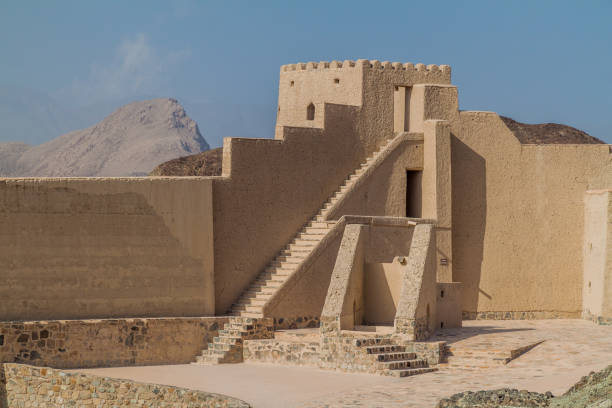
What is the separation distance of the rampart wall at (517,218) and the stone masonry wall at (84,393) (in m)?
9.83

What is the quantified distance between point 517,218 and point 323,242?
5.73 meters

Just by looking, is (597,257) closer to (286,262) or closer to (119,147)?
(286,262)

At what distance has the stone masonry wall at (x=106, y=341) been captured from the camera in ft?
62.8

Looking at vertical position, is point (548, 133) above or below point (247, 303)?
above

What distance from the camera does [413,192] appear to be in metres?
24.5

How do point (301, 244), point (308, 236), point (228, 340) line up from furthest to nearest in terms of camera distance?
point (308, 236)
point (301, 244)
point (228, 340)

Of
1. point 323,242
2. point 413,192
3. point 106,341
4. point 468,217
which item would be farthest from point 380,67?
point 106,341

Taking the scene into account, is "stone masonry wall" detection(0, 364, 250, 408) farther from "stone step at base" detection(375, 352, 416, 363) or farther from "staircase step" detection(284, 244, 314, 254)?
"staircase step" detection(284, 244, 314, 254)

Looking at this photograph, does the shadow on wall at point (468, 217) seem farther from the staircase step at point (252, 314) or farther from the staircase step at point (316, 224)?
the staircase step at point (252, 314)

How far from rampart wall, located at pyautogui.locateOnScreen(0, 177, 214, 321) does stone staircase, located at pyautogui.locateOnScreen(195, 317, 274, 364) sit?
2.79 ft

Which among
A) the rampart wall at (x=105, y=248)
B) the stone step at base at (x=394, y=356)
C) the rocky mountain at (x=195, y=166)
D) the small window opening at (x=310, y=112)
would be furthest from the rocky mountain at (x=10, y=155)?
the stone step at base at (x=394, y=356)

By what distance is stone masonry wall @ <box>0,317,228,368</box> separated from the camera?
19.1 metres

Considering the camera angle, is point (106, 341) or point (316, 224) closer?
point (106, 341)

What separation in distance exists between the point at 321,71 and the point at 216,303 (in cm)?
699
